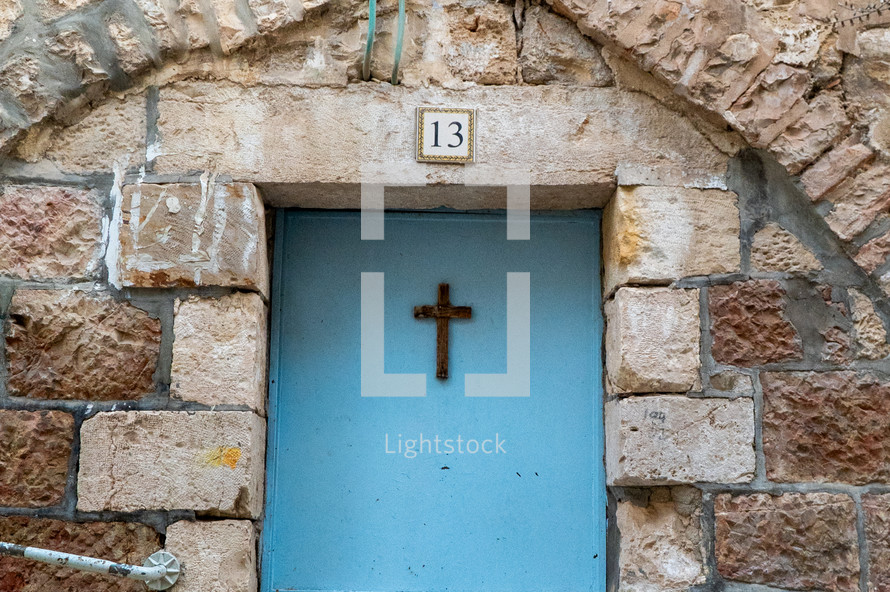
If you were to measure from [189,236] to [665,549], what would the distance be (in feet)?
5.36

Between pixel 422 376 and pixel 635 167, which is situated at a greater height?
pixel 635 167

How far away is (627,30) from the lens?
2535mm

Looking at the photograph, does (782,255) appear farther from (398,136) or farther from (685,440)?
(398,136)

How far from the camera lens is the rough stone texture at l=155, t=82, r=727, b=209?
101 inches

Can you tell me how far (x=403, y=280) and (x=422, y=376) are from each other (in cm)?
31

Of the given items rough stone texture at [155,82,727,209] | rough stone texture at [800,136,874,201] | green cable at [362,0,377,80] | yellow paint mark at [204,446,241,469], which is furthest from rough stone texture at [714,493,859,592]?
green cable at [362,0,377,80]

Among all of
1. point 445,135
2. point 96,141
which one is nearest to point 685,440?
point 445,135

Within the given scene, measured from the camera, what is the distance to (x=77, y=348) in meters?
2.47

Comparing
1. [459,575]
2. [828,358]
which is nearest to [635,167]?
[828,358]

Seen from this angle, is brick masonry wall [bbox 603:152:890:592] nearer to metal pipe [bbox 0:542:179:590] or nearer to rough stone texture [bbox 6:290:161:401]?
metal pipe [bbox 0:542:179:590]

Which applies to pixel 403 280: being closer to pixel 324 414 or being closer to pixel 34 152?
pixel 324 414

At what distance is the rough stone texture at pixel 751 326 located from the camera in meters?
2.48

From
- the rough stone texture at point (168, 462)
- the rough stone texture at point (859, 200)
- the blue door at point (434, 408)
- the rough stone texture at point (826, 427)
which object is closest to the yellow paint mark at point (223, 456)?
the rough stone texture at point (168, 462)

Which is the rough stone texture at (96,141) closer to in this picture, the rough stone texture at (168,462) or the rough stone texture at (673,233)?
the rough stone texture at (168,462)
